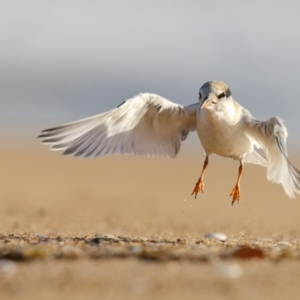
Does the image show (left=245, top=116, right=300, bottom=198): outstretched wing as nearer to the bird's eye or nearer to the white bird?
the white bird

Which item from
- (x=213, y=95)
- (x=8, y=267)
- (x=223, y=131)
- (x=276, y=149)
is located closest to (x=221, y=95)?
(x=213, y=95)

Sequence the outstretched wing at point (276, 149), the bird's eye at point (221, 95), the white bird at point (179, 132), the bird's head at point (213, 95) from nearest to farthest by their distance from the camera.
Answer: the outstretched wing at point (276, 149), the white bird at point (179, 132), the bird's head at point (213, 95), the bird's eye at point (221, 95)

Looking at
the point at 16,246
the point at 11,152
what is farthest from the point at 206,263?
the point at 11,152

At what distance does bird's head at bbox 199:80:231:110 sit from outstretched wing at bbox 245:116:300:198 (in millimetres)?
413

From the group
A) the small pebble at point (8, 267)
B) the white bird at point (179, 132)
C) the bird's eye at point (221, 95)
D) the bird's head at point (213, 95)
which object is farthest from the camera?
the bird's eye at point (221, 95)

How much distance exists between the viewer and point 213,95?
8.55m

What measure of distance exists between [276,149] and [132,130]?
1.46 metres

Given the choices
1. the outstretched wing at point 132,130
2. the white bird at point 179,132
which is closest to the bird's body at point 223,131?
the white bird at point 179,132

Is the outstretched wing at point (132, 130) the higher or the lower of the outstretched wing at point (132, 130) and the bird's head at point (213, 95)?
the lower

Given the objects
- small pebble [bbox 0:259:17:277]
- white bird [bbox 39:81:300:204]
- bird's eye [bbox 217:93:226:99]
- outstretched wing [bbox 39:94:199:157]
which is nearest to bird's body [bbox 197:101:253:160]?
white bird [bbox 39:81:300:204]

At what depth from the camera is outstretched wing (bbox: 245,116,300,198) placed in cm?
786

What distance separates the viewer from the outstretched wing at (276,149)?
786 cm

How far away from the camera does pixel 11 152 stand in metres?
25.9

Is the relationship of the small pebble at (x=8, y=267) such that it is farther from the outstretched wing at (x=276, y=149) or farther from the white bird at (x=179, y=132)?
the outstretched wing at (x=276, y=149)
